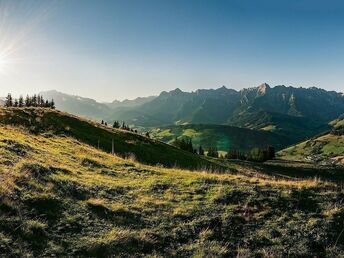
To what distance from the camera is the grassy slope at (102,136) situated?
173 feet

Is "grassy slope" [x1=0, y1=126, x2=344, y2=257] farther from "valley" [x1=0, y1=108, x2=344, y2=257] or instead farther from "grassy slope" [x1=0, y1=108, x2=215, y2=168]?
"grassy slope" [x1=0, y1=108, x2=215, y2=168]

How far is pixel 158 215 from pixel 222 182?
6.91m

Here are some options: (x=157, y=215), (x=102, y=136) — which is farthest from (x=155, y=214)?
(x=102, y=136)

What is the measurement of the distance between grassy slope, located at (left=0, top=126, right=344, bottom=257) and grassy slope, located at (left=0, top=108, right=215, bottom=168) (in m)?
31.4

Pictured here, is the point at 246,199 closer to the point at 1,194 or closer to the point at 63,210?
the point at 63,210

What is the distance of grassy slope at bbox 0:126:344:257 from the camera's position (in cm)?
1331

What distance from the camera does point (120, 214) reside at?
1644 cm

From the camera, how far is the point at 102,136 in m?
63.8

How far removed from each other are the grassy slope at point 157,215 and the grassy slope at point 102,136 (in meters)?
31.4

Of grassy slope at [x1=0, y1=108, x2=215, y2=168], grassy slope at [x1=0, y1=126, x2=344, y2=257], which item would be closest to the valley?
grassy slope at [x1=0, y1=126, x2=344, y2=257]

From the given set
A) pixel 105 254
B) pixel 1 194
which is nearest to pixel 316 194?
pixel 105 254

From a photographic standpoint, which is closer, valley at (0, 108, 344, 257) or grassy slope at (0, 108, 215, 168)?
valley at (0, 108, 344, 257)

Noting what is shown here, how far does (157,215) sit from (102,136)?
48.8 metres

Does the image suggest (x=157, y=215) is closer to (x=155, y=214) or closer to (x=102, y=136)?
(x=155, y=214)
